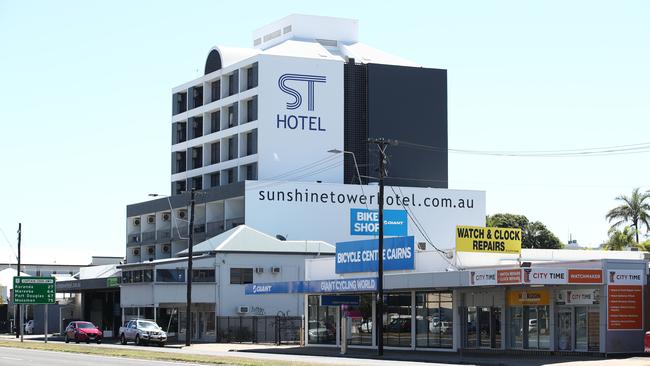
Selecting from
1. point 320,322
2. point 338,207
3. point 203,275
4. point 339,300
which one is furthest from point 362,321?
point 338,207

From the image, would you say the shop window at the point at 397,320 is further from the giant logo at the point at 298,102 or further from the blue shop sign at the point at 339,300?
the giant logo at the point at 298,102

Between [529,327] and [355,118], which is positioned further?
[355,118]

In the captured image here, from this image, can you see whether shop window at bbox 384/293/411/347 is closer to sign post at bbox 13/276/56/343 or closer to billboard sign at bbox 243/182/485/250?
sign post at bbox 13/276/56/343

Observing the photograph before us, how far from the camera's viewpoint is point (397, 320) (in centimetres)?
5772

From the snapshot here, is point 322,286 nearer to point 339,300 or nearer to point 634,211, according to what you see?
point 339,300

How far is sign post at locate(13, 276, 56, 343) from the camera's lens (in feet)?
250

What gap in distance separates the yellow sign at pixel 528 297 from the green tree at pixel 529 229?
8315cm

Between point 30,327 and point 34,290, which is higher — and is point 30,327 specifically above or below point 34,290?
below

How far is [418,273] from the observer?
172ft

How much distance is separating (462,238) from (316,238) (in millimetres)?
44662

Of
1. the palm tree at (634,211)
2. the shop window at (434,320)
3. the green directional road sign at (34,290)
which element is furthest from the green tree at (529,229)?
the shop window at (434,320)

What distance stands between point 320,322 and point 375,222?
15.4m

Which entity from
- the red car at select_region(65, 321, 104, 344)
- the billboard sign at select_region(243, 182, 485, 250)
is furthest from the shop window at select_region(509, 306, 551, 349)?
the billboard sign at select_region(243, 182, 485, 250)

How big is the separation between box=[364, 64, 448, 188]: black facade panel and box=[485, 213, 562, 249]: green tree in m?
28.3
